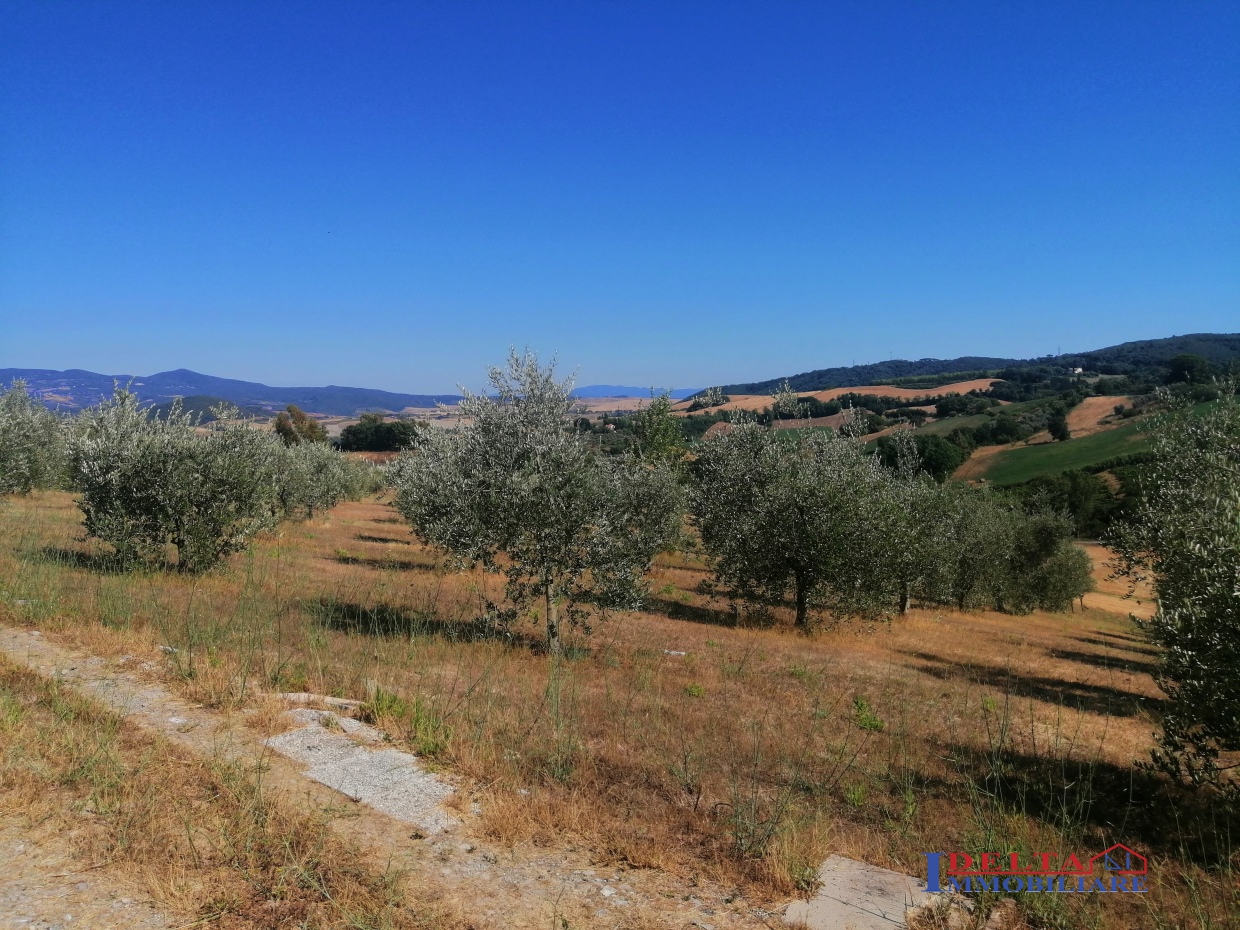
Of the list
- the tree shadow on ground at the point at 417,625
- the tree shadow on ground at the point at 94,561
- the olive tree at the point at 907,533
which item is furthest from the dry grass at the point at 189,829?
the olive tree at the point at 907,533

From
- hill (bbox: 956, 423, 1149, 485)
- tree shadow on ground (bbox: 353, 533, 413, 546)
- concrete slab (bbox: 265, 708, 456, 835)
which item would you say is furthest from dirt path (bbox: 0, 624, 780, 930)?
hill (bbox: 956, 423, 1149, 485)

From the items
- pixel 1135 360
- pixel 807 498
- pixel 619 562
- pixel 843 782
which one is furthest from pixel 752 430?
pixel 1135 360

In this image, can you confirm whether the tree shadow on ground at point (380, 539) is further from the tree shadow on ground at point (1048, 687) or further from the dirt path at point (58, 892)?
the dirt path at point (58, 892)

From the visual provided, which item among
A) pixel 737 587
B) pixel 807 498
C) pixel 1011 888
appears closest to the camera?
pixel 1011 888

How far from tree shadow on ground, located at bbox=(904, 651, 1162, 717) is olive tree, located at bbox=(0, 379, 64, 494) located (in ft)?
79.8

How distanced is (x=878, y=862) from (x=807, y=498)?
53.0 feet

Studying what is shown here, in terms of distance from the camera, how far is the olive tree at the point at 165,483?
15016 mm

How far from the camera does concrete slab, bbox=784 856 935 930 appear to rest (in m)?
4.21

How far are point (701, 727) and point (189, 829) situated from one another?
6.08 metres

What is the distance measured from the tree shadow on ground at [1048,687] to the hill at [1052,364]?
98.1 m

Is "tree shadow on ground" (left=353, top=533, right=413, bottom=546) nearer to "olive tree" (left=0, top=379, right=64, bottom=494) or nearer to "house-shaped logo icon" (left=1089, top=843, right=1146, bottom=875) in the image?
"olive tree" (left=0, top=379, right=64, bottom=494)

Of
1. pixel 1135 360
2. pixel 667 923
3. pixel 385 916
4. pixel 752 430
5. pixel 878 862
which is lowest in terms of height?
pixel 878 862

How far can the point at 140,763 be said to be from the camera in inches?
201

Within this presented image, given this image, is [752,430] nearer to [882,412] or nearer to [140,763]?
[140,763]
